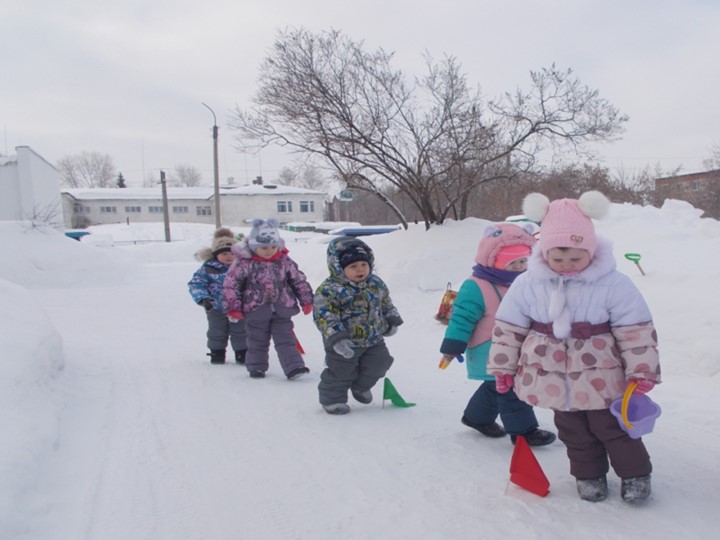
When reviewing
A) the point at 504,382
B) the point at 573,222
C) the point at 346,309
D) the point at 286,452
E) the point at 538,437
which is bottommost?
the point at 286,452

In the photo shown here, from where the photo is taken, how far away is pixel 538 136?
1409 centimetres

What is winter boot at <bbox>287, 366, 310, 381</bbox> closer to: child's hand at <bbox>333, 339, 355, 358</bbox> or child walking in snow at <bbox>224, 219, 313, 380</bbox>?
child walking in snow at <bbox>224, 219, 313, 380</bbox>

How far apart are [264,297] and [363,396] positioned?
1.60 m

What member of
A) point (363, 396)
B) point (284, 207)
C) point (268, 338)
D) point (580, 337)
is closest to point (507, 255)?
point (580, 337)

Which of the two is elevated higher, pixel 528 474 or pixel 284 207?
pixel 284 207

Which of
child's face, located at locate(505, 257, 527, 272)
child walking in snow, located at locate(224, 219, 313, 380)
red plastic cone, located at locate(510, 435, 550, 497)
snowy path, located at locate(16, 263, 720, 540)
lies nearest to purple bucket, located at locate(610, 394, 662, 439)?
snowy path, located at locate(16, 263, 720, 540)

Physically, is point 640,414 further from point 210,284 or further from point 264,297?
point 210,284

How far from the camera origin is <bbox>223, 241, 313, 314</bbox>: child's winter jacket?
19.1 ft

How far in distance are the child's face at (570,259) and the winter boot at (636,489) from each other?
104 cm

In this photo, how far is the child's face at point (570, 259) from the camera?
9.31 feet

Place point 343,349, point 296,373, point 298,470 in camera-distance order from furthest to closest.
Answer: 1. point 296,373
2. point 343,349
3. point 298,470

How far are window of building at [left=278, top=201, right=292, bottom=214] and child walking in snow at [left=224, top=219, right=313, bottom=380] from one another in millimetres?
57742

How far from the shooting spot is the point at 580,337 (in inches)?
111

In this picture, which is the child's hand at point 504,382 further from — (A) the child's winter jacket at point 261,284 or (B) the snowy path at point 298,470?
(A) the child's winter jacket at point 261,284
